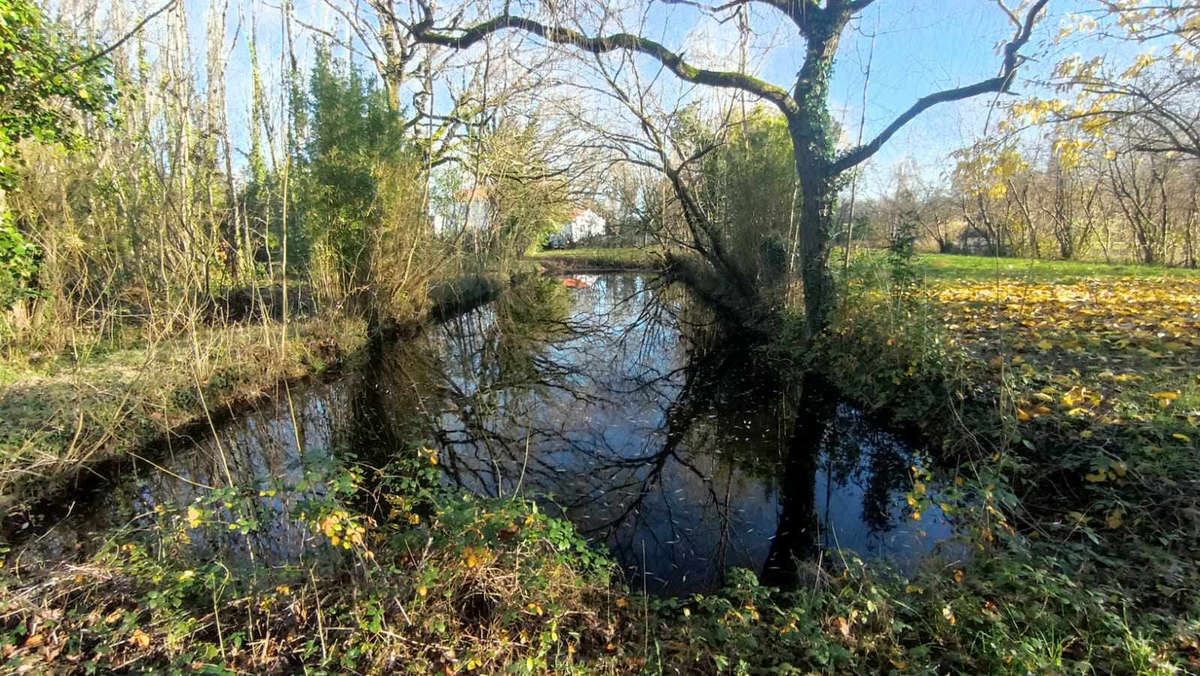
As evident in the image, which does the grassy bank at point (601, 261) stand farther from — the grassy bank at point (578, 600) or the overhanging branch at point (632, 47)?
the grassy bank at point (578, 600)

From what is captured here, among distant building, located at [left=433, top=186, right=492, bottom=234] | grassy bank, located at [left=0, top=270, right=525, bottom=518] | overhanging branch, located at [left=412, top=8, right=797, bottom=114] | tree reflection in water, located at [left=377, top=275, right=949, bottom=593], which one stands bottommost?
tree reflection in water, located at [left=377, top=275, right=949, bottom=593]

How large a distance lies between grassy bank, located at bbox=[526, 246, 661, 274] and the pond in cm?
1792

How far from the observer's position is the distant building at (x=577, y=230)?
39188mm

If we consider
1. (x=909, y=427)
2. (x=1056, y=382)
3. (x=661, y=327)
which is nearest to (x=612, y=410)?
(x=909, y=427)

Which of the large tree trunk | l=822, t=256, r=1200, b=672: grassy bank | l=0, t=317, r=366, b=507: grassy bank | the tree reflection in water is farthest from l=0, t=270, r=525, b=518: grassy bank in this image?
the large tree trunk

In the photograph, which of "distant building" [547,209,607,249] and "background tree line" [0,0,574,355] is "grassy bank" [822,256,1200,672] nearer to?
"background tree line" [0,0,574,355]

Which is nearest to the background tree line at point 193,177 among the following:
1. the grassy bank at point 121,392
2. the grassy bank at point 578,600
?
the grassy bank at point 121,392

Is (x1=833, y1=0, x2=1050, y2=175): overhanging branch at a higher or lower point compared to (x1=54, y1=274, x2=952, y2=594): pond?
higher

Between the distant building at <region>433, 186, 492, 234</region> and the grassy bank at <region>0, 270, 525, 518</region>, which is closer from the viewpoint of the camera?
the grassy bank at <region>0, 270, 525, 518</region>

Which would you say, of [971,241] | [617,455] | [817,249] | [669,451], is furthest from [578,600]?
[971,241]

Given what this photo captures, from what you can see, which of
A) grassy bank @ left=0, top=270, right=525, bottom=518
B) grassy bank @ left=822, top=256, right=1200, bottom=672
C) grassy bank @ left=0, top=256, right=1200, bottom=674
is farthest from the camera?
grassy bank @ left=0, top=270, right=525, bottom=518

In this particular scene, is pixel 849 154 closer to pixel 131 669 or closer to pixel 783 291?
pixel 783 291

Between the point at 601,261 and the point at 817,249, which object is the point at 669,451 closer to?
the point at 817,249

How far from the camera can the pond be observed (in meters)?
3.62
